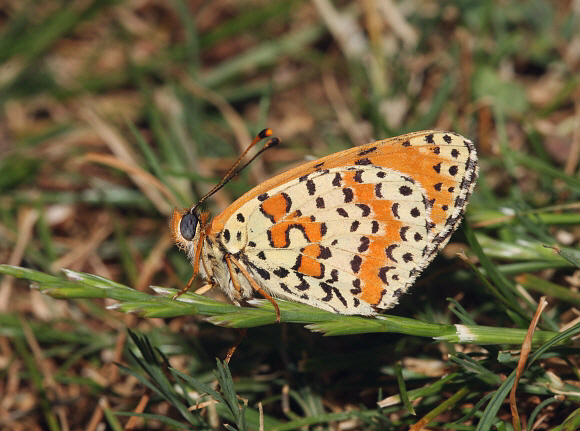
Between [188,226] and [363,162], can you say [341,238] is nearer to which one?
[363,162]

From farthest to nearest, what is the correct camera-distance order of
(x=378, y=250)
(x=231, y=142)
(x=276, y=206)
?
(x=231, y=142)
(x=276, y=206)
(x=378, y=250)

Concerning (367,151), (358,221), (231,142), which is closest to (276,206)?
(358,221)

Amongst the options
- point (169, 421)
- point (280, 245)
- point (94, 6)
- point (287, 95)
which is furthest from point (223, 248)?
point (94, 6)

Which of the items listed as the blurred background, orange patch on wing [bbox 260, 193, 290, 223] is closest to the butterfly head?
orange patch on wing [bbox 260, 193, 290, 223]

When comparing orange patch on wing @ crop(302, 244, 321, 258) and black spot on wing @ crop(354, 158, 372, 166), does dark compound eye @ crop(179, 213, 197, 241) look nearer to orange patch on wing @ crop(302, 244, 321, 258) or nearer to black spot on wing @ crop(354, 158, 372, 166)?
orange patch on wing @ crop(302, 244, 321, 258)

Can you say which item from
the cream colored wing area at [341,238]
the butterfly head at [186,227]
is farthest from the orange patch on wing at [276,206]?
the butterfly head at [186,227]

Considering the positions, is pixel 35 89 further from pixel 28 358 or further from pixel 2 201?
pixel 28 358

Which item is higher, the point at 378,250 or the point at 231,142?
the point at 231,142
